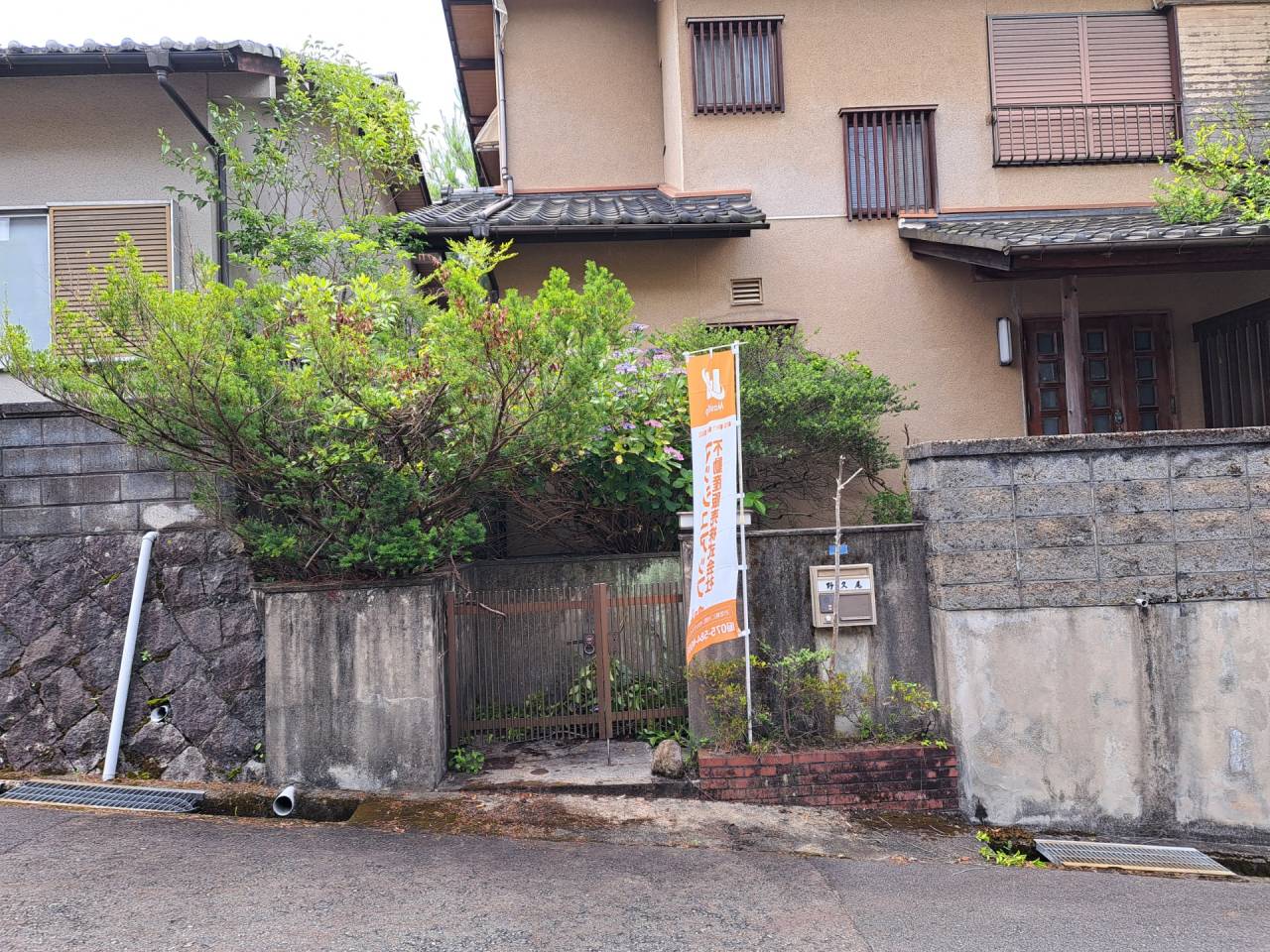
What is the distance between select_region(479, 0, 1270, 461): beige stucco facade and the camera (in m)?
10.5

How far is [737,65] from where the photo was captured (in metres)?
10.7

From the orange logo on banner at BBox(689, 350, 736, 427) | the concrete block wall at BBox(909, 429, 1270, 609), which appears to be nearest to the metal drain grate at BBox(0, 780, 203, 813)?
the orange logo on banner at BBox(689, 350, 736, 427)

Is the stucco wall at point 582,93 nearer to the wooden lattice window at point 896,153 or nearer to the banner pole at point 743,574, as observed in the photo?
the wooden lattice window at point 896,153

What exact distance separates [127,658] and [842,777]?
5082 millimetres

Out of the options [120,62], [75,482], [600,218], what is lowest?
[75,482]

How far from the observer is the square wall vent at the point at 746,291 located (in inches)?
415

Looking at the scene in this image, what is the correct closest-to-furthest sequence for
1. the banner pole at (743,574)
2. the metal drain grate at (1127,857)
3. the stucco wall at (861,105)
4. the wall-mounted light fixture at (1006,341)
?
the metal drain grate at (1127,857), the banner pole at (743,574), the wall-mounted light fixture at (1006,341), the stucco wall at (861,105)

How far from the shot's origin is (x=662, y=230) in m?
9.84

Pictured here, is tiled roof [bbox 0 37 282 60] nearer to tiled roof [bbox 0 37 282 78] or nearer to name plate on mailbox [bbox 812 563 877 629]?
tiled roof [bbox 0 37 282 78]

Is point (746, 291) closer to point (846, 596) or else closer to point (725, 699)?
point (846, 596)

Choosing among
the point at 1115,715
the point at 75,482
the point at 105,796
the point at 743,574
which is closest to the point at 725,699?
the point at 743,574

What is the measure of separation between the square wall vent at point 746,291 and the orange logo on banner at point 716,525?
13.2 ft

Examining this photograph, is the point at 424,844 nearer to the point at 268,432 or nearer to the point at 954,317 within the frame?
the point at 268,432

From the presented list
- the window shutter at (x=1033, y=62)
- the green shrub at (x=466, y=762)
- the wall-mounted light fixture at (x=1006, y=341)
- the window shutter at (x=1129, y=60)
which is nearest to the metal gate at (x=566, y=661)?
the green shrub at (x=466, y=762)
